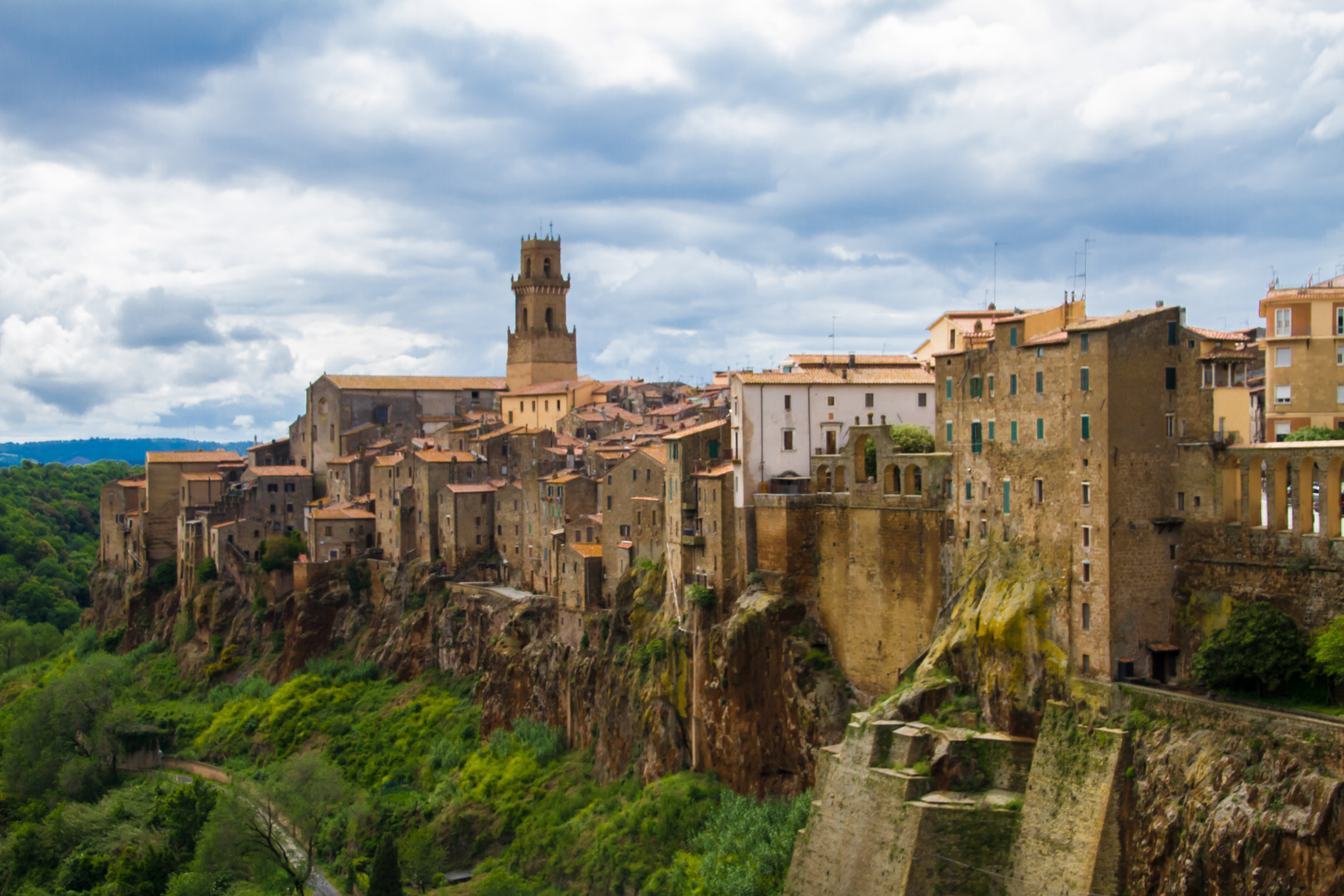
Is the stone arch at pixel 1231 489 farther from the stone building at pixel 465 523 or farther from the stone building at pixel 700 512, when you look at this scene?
the stone building at pixel 465 523

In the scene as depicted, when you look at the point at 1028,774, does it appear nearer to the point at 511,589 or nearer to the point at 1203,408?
the point at 1203,408

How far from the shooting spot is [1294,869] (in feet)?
97.7

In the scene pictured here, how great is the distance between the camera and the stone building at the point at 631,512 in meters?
60.7

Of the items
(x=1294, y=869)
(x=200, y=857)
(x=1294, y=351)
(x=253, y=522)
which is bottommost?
(x=200, y=857)

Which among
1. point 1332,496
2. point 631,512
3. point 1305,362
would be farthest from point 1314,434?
point 631,512

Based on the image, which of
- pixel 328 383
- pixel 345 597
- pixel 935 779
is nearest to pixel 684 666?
pixel 935 779

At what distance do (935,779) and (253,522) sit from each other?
211ft

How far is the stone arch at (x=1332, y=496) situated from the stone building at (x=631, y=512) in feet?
98.7

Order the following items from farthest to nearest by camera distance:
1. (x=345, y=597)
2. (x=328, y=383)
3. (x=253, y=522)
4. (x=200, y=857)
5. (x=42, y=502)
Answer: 1. (x=42, y=502)
2. (x=328, y=383)
3. (x=253, y=522)
4. (x=345, y=597)
5. (x=200, y=857)

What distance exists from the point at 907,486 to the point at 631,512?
1831 centimetres

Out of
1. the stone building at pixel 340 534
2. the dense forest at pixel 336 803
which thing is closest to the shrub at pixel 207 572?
the dense forest at pixel 336 803

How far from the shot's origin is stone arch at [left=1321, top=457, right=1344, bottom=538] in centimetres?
3519

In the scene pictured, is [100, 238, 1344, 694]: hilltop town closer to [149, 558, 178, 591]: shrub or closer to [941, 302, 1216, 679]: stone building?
[941, 302, 1216, 679]: stone building

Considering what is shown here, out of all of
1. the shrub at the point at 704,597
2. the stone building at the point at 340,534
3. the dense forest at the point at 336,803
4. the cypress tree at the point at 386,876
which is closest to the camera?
the dense forest at the point at 336,803
